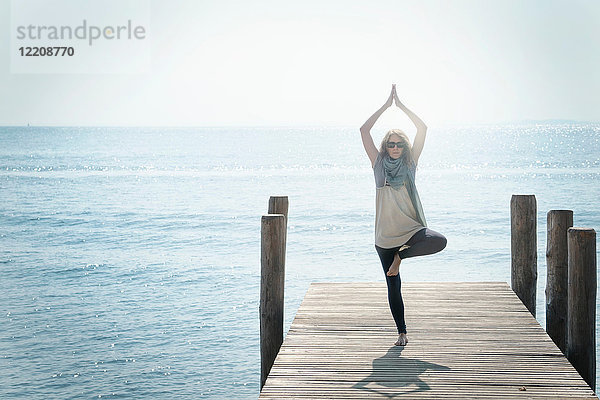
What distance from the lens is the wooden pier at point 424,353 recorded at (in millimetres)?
5879

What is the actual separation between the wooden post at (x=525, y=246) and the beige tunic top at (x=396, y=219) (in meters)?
2.79

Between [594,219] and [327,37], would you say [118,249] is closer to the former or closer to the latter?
[594,219]

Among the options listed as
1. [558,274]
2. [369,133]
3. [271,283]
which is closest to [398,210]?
[369,133]

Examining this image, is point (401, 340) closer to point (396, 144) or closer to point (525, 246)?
point (396, 144)

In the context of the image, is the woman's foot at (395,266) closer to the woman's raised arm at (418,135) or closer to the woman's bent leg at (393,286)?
the woman's bent leg at (393,286)

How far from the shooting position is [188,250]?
3033 centimetres

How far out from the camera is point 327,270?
27.5 metres

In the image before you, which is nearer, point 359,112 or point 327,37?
point 327,37

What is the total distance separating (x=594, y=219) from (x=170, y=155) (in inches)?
2221

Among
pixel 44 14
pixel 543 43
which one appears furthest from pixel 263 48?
pixel 543 43

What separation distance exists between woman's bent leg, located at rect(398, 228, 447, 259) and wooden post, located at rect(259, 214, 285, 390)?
1.55 meters

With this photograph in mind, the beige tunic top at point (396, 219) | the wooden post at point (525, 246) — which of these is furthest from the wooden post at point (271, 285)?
the wooden post at point (525, 246)

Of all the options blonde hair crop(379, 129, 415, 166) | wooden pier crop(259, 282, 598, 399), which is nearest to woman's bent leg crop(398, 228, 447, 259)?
blonde hair crop(379, 129, 415, 166)

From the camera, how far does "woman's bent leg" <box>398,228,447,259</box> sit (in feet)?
21.7
